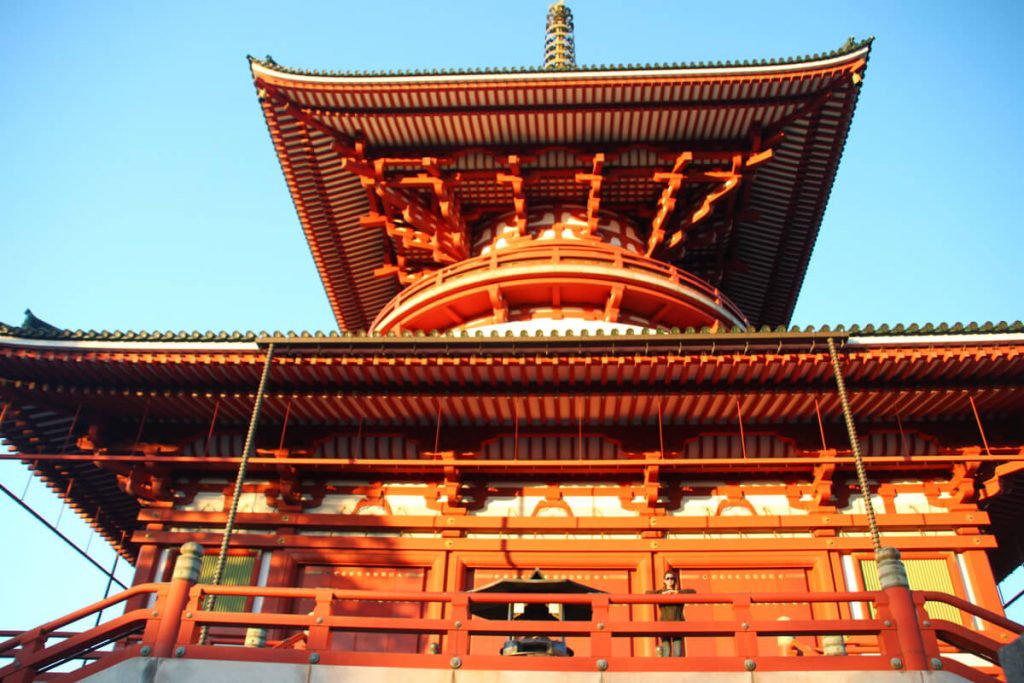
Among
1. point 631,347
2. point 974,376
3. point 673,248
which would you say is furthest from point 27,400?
point 974,376

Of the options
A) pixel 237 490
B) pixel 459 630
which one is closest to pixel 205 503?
pixel 237 490

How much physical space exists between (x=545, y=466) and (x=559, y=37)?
23093 millimetres

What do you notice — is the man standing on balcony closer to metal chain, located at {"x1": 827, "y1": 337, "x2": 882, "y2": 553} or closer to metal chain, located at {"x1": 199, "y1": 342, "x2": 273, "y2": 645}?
metal chain, located at {"x1": 827, "y1": 337, "x2": 882, "y2": 553}

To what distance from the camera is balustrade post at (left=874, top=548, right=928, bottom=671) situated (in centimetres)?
899

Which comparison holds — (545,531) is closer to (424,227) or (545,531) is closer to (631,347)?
(631,347)

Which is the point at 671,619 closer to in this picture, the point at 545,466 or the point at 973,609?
the point at 973,609

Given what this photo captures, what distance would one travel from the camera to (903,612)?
362 inches

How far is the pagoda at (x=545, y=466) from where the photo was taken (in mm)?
9867

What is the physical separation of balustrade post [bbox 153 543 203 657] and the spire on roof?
26022 millimetres

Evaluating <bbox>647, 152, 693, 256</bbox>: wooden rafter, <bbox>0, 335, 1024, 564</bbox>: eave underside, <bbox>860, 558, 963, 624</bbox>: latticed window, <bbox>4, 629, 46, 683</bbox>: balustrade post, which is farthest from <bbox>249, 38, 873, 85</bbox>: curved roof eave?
<bbox>4, 629, 46, 683</bbox>: balustrade post

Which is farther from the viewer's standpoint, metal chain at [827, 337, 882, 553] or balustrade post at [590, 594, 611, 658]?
metal chain at [827, 337, 882, 553]

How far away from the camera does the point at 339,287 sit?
23.7 m

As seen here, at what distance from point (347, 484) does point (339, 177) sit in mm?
8790

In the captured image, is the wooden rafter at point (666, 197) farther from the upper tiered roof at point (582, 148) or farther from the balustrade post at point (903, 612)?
the balustrade post at point (903, 612)
